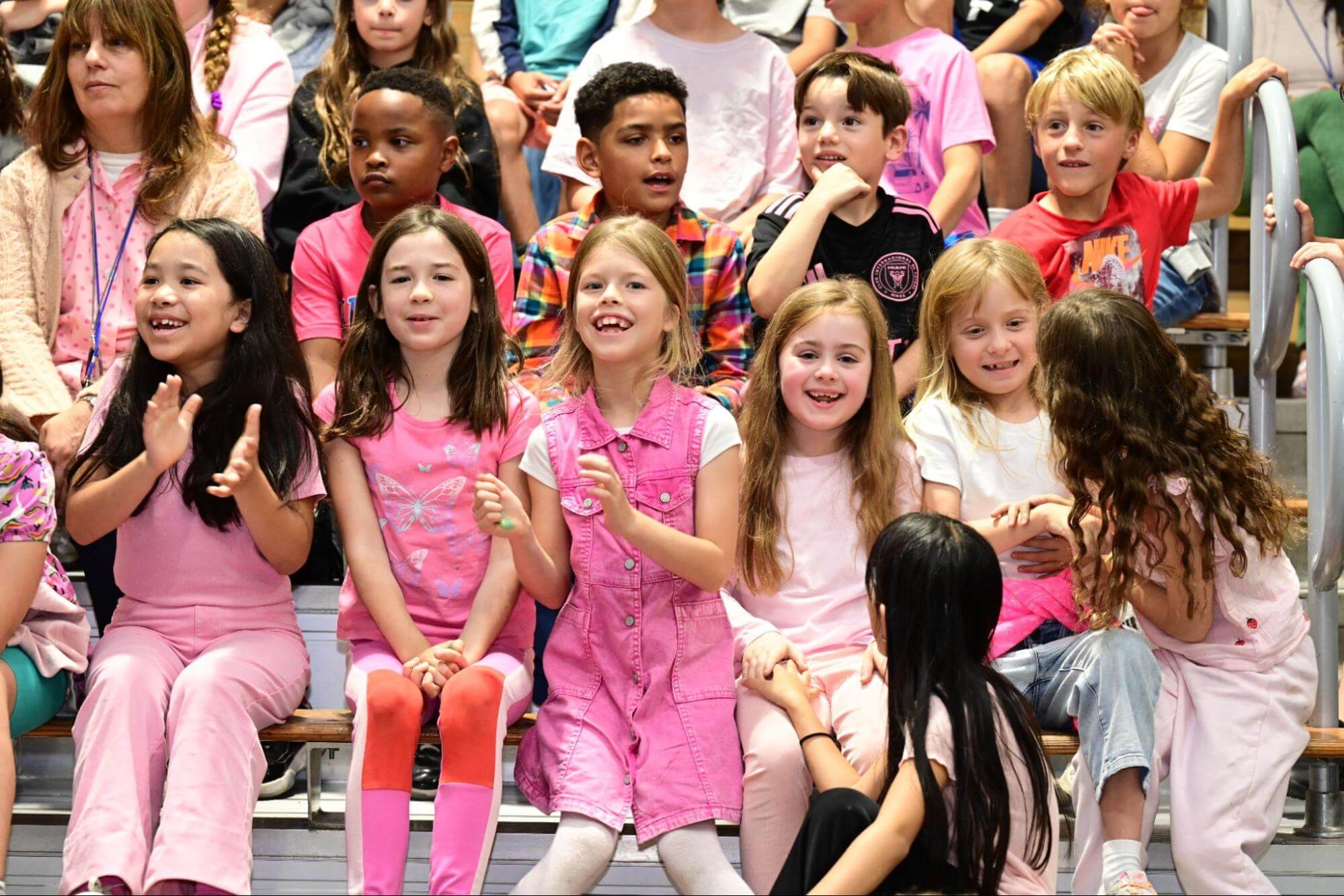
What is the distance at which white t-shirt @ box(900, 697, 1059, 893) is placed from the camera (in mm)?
2135

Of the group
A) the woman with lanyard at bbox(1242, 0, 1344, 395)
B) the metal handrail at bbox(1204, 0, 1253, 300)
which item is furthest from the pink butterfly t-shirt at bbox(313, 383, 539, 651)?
the woman with lanyard at bbox(1242, 0, 1344, 395)

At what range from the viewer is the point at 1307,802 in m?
2.65

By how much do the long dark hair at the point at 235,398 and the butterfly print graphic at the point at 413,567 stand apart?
22cm

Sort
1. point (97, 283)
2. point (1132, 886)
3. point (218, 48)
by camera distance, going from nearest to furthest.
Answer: point (1132, 886) < point (97, 283) < point (218, 48)

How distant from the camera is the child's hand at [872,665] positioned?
2537 mm

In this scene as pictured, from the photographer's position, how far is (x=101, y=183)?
328cm

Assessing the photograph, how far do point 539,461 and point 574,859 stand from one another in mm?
656

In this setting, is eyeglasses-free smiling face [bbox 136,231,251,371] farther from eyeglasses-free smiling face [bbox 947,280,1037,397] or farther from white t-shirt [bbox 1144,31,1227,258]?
white t-shirt [bbox 1144,31,1227,258]

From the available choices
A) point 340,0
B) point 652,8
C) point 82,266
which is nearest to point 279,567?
point 82,266

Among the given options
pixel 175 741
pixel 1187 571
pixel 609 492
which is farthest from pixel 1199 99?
pixel 175 741

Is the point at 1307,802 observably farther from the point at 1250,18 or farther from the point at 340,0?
the point at 340,0

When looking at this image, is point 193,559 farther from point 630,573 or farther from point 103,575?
point 630,573

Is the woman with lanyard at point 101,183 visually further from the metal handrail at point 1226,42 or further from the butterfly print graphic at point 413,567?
the metal handrail at point 1226,42

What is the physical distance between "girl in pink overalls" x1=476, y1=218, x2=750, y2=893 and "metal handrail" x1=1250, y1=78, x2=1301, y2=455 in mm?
1095
